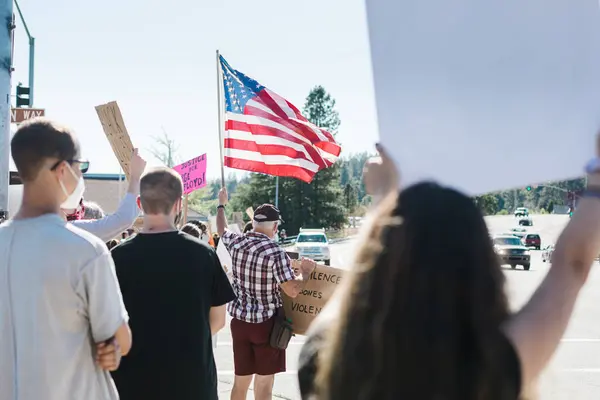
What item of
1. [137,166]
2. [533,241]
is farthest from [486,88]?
[533,241]

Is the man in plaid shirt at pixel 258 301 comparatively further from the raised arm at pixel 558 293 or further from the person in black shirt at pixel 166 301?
the raised arm at pixel 558 293

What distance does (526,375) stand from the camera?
1.52 meters

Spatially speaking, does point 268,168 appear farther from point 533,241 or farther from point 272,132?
point 533,241

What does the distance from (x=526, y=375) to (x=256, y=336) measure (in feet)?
13.6

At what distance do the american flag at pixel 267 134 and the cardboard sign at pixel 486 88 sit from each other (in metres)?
5.83


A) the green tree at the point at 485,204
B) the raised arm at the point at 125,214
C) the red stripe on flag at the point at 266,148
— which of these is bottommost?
the green tree at the point at 485,204

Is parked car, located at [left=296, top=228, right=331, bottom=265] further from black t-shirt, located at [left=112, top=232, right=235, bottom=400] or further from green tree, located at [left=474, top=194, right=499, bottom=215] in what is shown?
green tree, located at [left=474, top=194, right=499, bottom=215]

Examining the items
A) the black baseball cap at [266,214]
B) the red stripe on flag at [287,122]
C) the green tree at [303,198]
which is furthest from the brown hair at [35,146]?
the green tree at [303,198]

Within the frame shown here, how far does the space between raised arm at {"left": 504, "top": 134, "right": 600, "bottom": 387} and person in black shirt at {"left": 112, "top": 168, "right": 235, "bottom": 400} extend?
2092mm

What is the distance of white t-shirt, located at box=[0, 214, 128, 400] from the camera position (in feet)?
8.07

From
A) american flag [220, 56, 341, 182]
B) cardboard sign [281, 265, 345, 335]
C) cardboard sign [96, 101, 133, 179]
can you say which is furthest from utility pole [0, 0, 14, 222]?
cardboard sign [281, 265, 345, 335]

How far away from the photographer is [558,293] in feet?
5.30

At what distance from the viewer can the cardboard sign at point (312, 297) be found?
5.55 m

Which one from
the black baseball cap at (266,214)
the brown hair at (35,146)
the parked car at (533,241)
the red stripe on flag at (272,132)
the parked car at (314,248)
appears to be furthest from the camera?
the parked car at (533,241)
